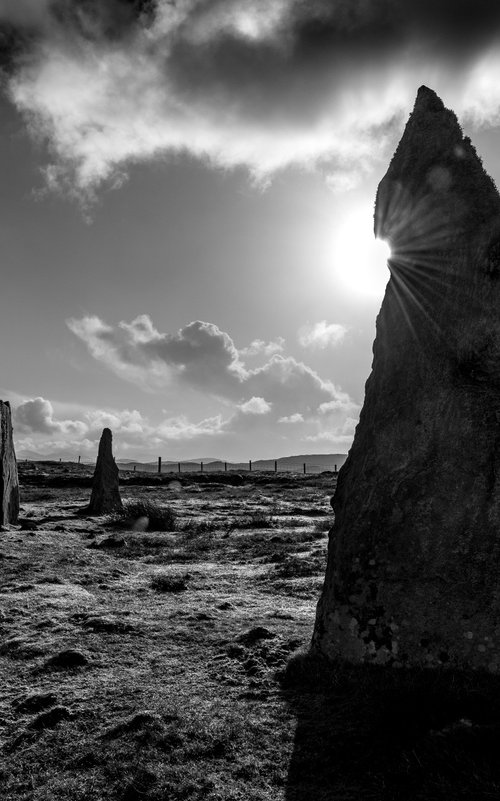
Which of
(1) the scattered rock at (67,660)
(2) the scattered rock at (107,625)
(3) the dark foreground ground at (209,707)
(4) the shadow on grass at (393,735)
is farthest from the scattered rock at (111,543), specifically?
(4) the shadow on grass at (393,735)

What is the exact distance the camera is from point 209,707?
463 cm

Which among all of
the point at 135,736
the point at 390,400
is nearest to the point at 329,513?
the point at 390,400

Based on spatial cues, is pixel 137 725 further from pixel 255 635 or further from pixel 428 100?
pixel 428 100

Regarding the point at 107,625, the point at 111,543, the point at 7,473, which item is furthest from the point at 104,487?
the point at 107,625

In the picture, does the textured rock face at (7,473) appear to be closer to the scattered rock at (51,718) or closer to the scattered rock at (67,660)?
the scattered rock at (67,660)

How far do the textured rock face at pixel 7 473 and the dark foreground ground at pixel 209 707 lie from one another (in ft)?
20.7

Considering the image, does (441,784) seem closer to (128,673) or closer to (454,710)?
(454,710)

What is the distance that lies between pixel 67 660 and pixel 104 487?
1583cm

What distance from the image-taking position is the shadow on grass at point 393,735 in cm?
333

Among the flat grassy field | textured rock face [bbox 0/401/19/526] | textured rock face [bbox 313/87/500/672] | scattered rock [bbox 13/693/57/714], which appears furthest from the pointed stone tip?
textured rock face [bbox 0/401/19/526]

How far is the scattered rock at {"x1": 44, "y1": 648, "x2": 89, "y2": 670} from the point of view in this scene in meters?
5.63

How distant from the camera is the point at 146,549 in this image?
→ 1312 centimetres

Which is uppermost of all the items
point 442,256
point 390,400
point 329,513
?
point 442,256

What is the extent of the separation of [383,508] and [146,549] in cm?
898
